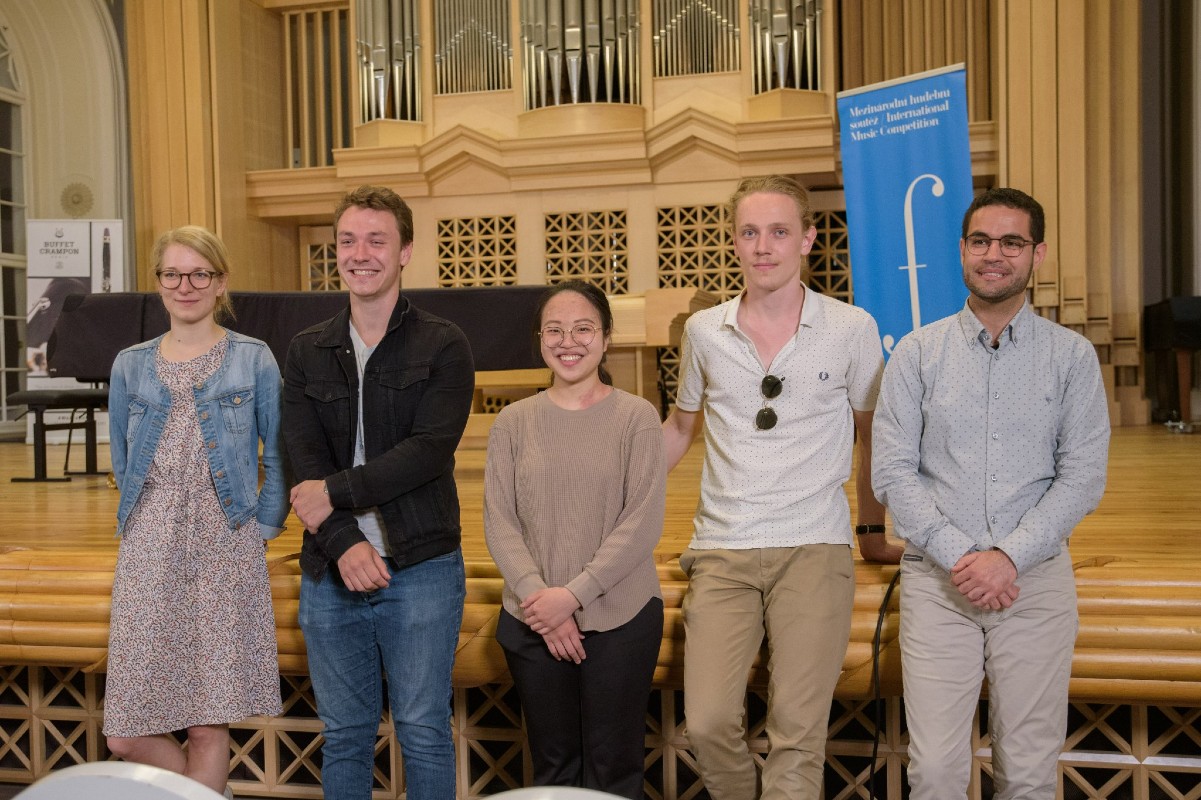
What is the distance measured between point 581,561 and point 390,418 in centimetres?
52

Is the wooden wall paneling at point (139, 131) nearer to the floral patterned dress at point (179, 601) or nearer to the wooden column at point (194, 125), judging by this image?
the wooden column at point (194, 125)

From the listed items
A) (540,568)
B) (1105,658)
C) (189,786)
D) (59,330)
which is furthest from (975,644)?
(59,330)

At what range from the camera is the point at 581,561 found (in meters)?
2.37

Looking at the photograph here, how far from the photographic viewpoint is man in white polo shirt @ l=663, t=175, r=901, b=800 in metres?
2.39

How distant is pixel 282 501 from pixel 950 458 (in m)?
1.56

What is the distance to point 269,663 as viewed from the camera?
8.49 feet

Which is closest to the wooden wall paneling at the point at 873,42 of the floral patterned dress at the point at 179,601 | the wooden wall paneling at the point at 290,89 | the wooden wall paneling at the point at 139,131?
the wooden wall paneling at the point at 290,89

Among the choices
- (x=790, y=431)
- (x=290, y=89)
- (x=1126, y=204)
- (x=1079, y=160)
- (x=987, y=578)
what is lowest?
(x=987, y=578)

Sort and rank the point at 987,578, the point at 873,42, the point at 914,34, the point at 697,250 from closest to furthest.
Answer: the point at 987,578, the point at 697,250, the point at 914,34, the point at 873,42

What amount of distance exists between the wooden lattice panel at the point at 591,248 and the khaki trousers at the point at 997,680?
619cm

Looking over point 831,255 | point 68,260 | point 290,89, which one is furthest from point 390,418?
point 290,89

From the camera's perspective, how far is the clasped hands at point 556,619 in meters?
2.28

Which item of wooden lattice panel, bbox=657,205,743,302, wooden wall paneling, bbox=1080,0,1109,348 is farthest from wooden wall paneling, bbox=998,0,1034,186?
wooden lattice panel, bbox=657,205,743,302

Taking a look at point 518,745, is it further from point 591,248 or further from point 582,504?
point 591,248
